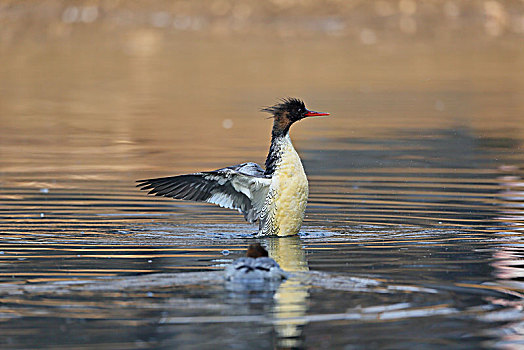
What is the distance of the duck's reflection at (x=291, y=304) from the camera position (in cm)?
674

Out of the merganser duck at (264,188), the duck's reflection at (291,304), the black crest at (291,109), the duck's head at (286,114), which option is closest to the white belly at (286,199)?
the merganser duck at (264,188)

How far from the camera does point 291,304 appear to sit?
742 centimetres

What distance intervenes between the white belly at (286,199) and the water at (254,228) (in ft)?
0.67

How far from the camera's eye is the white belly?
1095cm

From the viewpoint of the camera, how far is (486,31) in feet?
153

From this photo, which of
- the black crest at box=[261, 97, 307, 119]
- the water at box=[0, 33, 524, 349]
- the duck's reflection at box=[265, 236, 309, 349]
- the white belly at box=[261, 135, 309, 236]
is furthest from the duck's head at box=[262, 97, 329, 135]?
the duck's reflection at box=[265, 236, 309, 349]

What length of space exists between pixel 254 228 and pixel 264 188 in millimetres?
514

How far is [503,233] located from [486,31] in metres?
37.3

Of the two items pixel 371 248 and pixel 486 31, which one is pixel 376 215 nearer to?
pixel 371 248

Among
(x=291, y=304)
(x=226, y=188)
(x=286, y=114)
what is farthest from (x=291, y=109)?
(x=291, y=304)

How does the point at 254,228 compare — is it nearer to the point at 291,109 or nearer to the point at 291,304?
the point at 291,109

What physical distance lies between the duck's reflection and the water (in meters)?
0.02

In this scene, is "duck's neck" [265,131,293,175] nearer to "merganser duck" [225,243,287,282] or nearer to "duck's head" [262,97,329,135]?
"duck's head" [262,97,329,135]

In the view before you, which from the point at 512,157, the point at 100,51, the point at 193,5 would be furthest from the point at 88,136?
the point at 193,5
